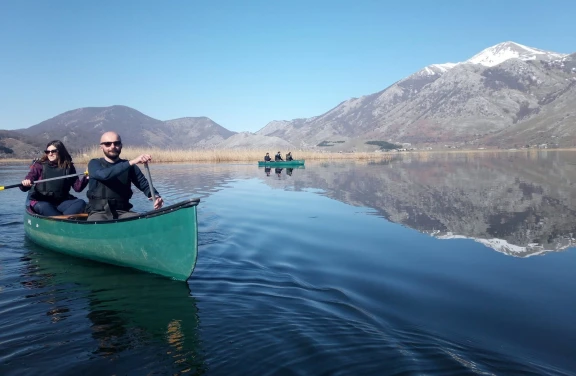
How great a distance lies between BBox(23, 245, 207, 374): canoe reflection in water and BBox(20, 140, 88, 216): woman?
1876mm

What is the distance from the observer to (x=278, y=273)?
732 centimetres

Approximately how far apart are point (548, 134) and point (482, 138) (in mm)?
35141

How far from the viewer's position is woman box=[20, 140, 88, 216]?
9.83m

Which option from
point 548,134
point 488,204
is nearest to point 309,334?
point 488,204

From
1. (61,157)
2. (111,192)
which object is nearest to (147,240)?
(111,192)

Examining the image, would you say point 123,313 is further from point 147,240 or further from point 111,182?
point 111,182

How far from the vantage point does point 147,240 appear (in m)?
7.09

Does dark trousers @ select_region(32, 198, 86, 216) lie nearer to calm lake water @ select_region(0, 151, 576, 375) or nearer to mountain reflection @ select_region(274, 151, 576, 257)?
calm lake water @ select_region(0, 151, 576, 375)

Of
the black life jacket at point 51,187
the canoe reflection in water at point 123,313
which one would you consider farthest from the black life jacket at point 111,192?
the black life jacket at point 51,187

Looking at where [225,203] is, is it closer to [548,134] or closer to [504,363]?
[504,363]

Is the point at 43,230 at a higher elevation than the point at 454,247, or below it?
higher

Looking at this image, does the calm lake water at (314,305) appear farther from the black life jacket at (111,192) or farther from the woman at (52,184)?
the black life jacket at (111,192)

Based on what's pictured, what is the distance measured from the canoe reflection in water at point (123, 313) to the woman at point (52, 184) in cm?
188

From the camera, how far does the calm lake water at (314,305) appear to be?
4285mm
